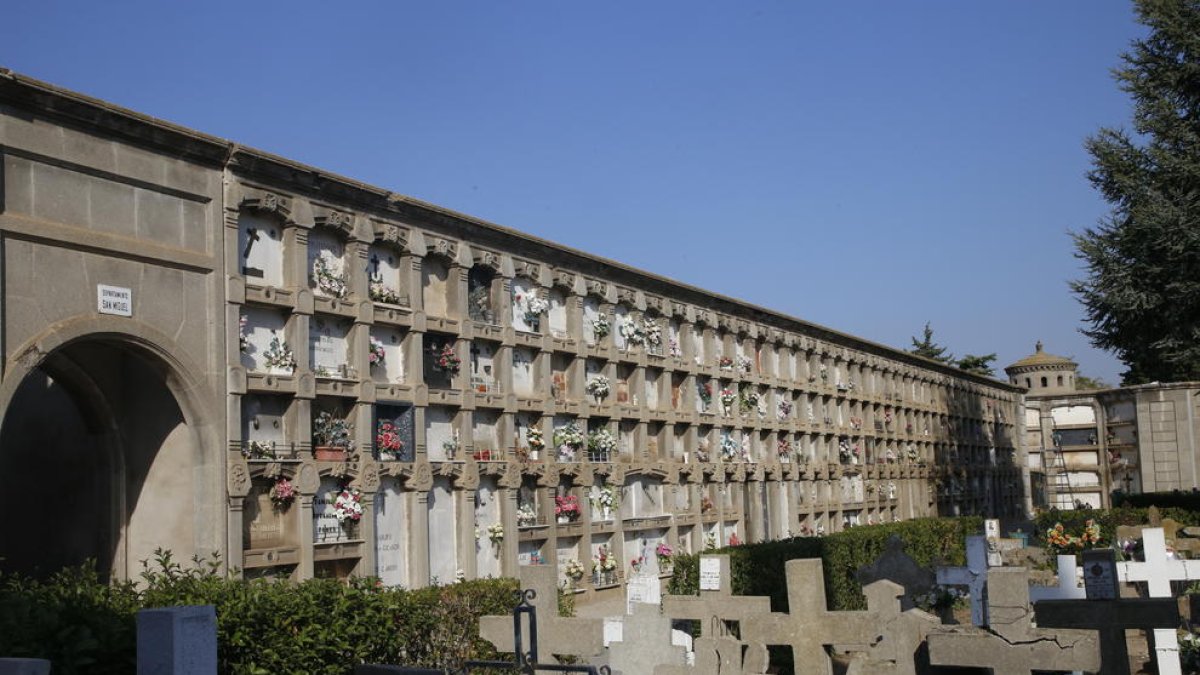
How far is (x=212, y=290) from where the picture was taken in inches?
479

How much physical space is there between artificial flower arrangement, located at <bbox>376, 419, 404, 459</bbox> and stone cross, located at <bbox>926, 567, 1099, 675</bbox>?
315 inches

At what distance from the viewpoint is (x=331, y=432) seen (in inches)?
525

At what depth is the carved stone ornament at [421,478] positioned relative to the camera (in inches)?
561

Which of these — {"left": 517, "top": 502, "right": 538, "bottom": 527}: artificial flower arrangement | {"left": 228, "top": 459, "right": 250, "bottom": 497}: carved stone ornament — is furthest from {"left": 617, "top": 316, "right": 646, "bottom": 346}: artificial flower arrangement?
{"left": 228, "top": 459, "right": 250, "bottom": 497}: carved stone ornament

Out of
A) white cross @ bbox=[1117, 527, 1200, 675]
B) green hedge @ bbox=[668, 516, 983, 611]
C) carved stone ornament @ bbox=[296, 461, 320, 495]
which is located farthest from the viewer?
green hedge @ bbox=[668, 516, 983, 611]

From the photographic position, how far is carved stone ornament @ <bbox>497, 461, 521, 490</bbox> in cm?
1581

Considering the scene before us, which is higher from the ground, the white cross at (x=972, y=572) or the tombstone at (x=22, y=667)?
the tombstone at (x=22, y=667)

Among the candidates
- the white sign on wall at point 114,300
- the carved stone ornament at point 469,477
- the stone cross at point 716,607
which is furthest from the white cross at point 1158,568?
the white sign on wall at point 114,300

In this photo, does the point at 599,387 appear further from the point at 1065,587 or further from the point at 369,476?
the point at 1065,587

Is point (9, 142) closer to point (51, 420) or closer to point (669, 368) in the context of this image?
point (51, 420)

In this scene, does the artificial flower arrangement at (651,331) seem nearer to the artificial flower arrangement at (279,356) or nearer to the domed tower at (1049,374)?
the artificial flower arrangement at (279,356)

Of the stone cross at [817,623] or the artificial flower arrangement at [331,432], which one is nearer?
the stone cross at [817,623]

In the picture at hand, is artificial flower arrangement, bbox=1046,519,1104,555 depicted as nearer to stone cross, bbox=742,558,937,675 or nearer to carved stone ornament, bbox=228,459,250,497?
stone cross, bbox=742,558,937,675

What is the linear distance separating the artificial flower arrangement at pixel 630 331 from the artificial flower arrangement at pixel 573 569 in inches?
156
